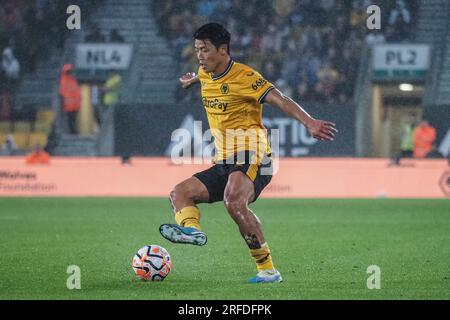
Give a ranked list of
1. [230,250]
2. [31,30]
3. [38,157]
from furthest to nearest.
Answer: [31,30]
[38,157]
[230,250]

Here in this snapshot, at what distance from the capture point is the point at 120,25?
28875 millimetres

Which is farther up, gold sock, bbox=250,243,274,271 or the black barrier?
gold sock, bbox=250,243,274,271

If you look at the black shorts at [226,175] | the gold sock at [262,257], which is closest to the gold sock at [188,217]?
the black shorts at [226,175]

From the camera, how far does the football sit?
31.3 feet

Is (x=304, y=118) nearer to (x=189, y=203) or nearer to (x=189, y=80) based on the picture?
(x=189, y=203)

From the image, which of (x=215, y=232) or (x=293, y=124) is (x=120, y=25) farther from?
(x=215, y=232)

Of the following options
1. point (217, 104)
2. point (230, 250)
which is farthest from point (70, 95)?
point (217, 104)

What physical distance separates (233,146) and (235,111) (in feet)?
1.03

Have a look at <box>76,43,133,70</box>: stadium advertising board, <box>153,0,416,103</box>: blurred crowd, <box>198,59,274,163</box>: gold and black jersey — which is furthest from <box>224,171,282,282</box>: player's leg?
<box>76,43,133,70</box>: stadium advertising board

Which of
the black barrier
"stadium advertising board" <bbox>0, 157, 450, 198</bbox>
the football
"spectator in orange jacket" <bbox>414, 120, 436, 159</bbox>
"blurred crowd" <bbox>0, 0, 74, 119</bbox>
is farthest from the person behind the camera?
"blurred crowd" <bbox>0, 0, 74, 119</bbox>

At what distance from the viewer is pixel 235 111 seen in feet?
31.2

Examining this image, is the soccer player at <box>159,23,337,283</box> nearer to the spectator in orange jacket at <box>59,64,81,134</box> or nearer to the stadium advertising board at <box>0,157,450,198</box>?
the stadium advertising board at <box>0,157,450,198</box>

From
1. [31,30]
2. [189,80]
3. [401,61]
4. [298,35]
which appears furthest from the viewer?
[31,30]
